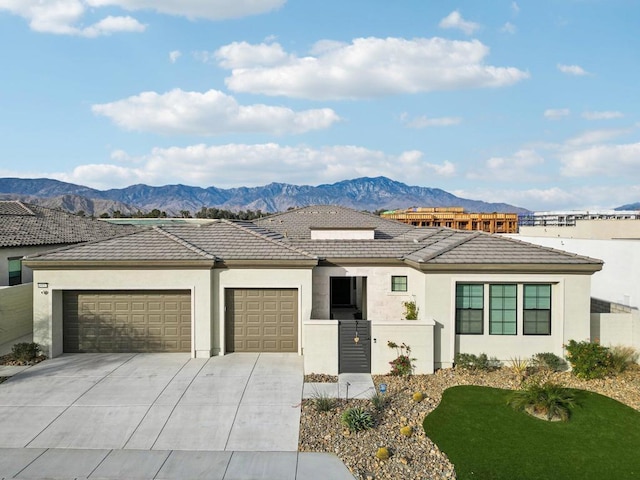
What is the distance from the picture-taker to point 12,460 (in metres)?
8.70

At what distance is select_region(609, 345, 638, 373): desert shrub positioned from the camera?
13344mm

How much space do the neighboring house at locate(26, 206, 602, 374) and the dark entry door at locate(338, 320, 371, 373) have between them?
0.10 ft

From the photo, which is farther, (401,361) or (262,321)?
(262,321)

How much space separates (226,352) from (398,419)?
7.08 meters

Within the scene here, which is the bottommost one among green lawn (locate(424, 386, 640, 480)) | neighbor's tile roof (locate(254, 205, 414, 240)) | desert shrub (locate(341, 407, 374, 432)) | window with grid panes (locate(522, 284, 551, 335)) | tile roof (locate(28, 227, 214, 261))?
green lawn (locate(424, 386, 640, 480))

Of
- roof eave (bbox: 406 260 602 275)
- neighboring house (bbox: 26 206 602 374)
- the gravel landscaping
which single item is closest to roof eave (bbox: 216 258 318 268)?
neighboring house (bbox: 26 206 602 374)

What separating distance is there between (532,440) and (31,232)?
25.6m

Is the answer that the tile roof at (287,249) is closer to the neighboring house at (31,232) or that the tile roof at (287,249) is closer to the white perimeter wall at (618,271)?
the white perimeter wall at (618,271)

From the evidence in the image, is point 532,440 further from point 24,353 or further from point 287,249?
point 24,353

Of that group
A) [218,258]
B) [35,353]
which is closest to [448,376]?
[218,258]

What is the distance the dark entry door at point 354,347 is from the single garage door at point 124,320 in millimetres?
5653

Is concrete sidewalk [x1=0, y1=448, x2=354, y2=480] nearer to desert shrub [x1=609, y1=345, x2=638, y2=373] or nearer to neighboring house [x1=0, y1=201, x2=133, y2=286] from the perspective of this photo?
desert shrub [x1=609, y1=345, x2=638, y2=373]

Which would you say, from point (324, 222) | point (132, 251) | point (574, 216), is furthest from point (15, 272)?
point (574, 216)

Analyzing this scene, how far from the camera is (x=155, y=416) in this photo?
10.6 meters
